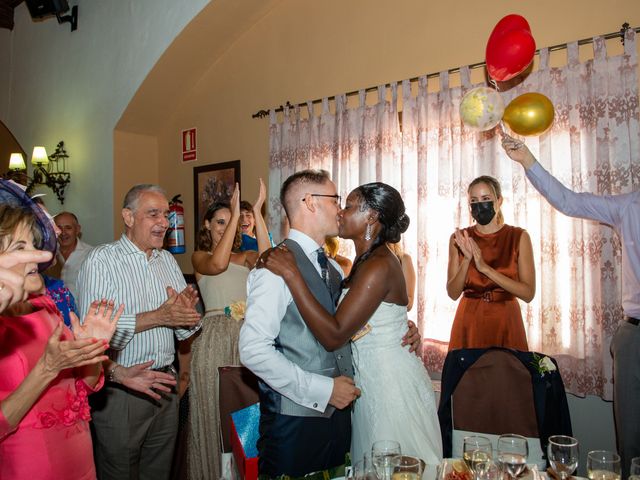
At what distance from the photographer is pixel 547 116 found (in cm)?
297

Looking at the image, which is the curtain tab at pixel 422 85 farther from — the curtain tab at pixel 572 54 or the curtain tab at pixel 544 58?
the curtain tab at pixel 572 54

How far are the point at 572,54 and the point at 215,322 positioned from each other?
115 inches

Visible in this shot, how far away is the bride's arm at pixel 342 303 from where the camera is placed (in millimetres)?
1751

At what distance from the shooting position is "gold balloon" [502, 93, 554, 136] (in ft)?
9.71

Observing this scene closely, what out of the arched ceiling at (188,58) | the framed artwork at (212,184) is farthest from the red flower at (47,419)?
the arched ceiling at (188,58)

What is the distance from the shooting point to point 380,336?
205 cm

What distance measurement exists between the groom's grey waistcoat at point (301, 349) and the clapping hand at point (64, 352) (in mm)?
Answer: 643

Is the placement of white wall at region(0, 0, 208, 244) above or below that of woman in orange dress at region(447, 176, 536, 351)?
above

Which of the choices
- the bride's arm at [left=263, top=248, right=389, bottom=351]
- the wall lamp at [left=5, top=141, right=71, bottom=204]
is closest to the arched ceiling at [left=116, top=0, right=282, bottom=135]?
the wall lamp at [left=5, top=141, right=71, bottom=204]

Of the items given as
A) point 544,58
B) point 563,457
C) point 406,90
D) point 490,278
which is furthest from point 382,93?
point 563,457

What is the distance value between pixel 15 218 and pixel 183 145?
182 inches

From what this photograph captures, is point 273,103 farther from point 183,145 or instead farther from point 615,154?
point 615,154

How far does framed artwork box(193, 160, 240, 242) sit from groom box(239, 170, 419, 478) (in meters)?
3.53

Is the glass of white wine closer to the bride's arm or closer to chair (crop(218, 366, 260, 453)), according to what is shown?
the bride's arm
